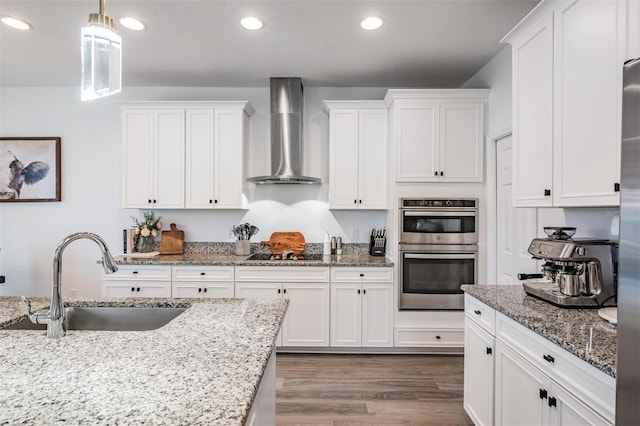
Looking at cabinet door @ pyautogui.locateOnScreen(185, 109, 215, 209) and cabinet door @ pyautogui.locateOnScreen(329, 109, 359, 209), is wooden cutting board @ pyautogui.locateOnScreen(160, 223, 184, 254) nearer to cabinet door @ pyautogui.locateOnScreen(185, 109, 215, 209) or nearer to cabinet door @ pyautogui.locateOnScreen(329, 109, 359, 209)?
cabinet door @ pyautogui.locateOnScreen(185, 109, 215, 209)

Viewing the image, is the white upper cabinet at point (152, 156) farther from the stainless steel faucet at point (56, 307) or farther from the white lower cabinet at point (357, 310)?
the stainless steel faucet at point (56, 307)

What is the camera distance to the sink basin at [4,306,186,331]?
1.80 m

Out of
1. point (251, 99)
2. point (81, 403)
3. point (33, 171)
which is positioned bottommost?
point (81, 403)

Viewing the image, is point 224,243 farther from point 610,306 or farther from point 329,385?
point 610,306

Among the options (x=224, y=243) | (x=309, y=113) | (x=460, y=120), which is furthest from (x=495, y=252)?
(x=224, y=243)

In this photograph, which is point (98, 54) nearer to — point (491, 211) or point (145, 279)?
point (145, 279)

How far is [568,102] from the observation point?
1795 millimetres

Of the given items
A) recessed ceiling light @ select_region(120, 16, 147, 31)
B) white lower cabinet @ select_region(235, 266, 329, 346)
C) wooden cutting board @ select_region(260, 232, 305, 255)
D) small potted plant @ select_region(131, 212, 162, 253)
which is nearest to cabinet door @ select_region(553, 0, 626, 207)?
white lower cabinet @ select_region(235, 266, 329, 346)

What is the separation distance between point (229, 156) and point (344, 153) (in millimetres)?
1162

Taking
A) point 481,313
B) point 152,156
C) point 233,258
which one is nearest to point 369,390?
point 481,313

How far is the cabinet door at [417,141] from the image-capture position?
3389mm

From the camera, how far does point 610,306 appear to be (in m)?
1.73

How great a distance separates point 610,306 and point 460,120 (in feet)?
6.88

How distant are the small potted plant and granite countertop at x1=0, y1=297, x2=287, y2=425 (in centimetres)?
235
